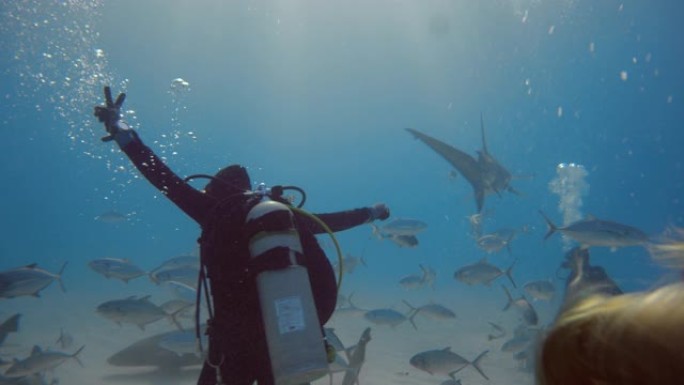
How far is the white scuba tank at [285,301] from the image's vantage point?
96.3 inches

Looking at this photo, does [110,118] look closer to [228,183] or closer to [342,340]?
[228,183]

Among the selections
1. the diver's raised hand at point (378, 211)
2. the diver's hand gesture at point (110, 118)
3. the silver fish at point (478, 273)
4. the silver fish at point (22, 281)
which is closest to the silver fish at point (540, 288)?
the silver fish at point (478, 273)

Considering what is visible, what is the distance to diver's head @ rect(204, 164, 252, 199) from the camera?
3562 millimetres

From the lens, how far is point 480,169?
10461 millimetres

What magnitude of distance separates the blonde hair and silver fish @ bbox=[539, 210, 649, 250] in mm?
7539

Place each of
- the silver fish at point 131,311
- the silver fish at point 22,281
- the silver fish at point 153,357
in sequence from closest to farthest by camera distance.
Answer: the silver fish at point 22,281 → the silver fish at point 131,311 → the silver fish at point 153,357

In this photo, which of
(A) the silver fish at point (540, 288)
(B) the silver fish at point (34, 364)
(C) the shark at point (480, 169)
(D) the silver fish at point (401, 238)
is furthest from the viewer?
(C) the shark at point (480, 169)

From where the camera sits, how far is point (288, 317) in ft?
8.25

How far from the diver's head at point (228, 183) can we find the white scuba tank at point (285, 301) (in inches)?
30.2

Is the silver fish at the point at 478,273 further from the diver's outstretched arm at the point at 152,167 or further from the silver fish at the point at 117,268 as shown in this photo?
the diver's outstretched arm at the point at 152,167

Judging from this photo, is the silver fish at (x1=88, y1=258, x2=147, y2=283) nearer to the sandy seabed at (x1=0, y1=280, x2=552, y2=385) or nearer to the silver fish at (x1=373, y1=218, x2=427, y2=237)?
the sandy seabed at (x1=0, y1=280, x2=552, y2=385)

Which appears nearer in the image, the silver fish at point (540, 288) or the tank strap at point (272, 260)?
the tank strap at point (272, 260)

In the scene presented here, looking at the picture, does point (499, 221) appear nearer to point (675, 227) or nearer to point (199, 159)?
point (199, 159)

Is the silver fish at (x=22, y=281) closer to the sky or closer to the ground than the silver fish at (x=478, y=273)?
closer to the sky
